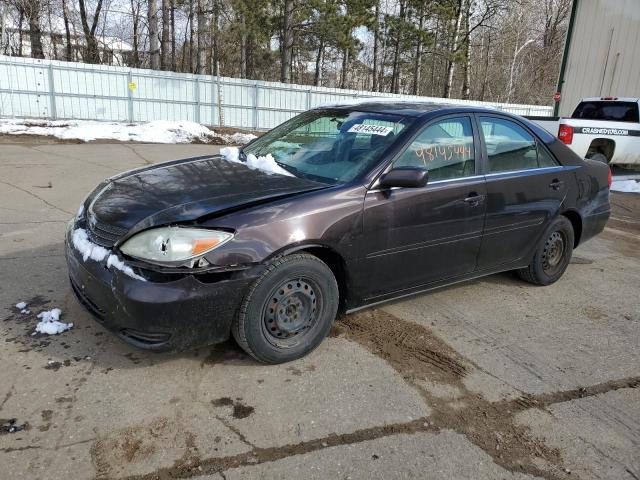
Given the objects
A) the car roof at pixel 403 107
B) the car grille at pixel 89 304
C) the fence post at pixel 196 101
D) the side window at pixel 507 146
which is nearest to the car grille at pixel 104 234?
the car grille at pixel 89 304

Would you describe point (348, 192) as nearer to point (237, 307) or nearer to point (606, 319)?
point (237, 307)

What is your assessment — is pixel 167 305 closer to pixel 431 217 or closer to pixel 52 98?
pixel 431 217

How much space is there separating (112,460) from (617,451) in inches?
97.8

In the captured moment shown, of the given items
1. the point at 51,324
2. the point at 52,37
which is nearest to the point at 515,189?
the point at 51,324

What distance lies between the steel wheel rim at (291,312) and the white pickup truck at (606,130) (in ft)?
A: 28.7

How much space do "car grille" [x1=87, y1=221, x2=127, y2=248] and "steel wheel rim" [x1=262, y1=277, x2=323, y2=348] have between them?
96 cm

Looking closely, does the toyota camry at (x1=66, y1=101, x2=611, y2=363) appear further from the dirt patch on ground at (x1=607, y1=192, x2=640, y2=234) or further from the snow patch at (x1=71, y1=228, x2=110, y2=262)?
the dirt patch on ground at (x1=607, y1=192, x2=640, y2=234)

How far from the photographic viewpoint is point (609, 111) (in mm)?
11984

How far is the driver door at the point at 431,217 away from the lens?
3.51 m

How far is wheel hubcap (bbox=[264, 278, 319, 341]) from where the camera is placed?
315 cm

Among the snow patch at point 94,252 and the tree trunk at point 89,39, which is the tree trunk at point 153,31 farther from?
the snow patch at point 94,252

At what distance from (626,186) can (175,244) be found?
11.6 m

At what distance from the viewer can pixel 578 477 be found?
2.45 m

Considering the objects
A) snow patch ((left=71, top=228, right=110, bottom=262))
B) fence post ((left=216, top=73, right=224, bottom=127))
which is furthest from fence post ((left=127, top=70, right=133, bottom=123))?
snow patch ((left=71, top=228, right=110, bottom=262))
